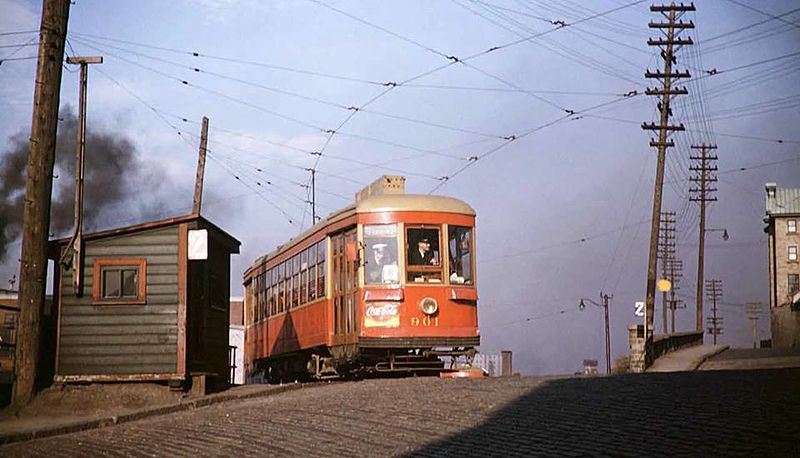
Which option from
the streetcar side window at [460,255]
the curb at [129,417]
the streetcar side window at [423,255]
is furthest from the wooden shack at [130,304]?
the streetcar side window at [460,255]

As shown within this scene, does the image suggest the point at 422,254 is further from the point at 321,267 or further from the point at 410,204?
the point at 321,267

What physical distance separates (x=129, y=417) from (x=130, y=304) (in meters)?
2.96

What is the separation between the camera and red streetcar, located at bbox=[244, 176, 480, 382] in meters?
20.7

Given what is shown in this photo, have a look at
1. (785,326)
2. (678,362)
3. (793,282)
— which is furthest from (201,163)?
(793,282)

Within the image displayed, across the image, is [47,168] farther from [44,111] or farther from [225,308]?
[225,308]

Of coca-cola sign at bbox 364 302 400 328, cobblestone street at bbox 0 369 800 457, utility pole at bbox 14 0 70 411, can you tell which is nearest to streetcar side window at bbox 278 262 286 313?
coca-cola sign at bbox 364 302 400 328

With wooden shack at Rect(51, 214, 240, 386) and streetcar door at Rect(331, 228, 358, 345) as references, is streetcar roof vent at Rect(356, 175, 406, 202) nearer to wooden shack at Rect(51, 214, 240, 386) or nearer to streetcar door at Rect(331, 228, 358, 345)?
streetcar door at Rect(331, 228, 358, 345)

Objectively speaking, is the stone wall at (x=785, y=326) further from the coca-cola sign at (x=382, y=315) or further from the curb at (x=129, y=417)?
the curb at (x=129, y=417)

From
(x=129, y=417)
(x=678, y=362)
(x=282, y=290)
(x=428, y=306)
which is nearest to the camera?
(x=129, y=417)

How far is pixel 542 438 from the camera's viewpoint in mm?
10586

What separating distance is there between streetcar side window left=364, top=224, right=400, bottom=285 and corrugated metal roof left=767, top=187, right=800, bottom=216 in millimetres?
72108

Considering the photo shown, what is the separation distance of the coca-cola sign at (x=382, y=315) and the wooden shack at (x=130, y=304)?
10.7 ft

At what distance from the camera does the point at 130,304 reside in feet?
62.9

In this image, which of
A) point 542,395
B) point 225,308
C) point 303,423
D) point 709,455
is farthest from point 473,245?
point 709,455
